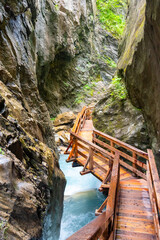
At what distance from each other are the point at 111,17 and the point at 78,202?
27315 millimetres

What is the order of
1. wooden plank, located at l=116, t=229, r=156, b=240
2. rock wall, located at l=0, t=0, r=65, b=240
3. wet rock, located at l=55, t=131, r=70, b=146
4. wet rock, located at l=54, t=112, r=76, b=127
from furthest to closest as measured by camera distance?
wet rock, located at l=54, t=112, r=76, b=127 < wet rock, located at l=55, t=131, r=70, b=146 < wooden plank, located at l=116, t=229, r=156, b=240 < rock wall, located at l=0, t=0, r=65, b=240

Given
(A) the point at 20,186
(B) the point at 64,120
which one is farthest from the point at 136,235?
(B) the point at 64,120

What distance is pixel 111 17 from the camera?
83.9ft

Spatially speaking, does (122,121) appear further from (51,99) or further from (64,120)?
(51,99)

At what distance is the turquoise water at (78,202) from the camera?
292 inches

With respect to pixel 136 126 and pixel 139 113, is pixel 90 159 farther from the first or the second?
pixel 139 113

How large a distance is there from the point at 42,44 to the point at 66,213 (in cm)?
1224

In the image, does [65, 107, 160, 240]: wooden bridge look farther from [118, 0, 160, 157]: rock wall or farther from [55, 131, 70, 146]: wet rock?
[55, 131, 70, 146]: wet rock

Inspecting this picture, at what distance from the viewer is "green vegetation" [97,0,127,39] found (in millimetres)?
25438

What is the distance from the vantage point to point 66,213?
8.20 metres

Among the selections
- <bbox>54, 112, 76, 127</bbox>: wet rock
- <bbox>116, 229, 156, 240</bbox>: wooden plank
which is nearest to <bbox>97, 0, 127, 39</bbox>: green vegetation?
<bbox>54, 112, 76, 127</bbox>: wet rock

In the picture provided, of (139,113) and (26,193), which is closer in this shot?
(26,193)

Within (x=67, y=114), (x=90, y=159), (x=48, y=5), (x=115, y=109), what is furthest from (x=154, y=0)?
(x=67, y=114)

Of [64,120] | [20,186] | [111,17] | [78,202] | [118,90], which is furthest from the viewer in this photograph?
[111,17]
